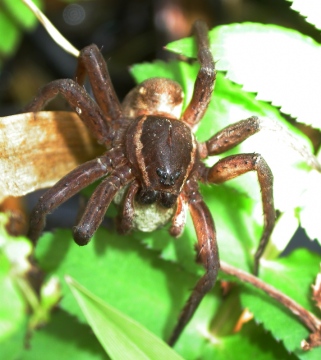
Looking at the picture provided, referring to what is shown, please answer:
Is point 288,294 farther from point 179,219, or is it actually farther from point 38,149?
point 38,149

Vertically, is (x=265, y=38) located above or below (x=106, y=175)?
above

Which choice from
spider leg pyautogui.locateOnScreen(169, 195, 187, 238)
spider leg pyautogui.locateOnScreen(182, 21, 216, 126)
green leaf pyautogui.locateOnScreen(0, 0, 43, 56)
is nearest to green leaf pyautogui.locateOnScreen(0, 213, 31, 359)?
spider leg pyautogui.locateOnScreen(169, 195, 187, 238)

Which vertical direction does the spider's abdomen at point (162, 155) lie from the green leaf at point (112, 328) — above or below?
above

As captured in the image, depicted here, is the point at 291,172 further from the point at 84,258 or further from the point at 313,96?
the point at 84,258

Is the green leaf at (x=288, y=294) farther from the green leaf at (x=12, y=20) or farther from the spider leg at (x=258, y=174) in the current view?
the green leaf at (x=12, y=20)

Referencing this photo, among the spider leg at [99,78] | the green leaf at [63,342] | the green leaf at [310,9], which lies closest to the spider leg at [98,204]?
the spider leg at [99,78]

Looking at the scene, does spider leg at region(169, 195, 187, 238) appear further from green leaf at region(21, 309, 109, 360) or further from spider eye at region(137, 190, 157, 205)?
green leaf at region(21, 309, 109, 360)

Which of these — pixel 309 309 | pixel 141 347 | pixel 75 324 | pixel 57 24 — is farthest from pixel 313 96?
pixel 57 24
